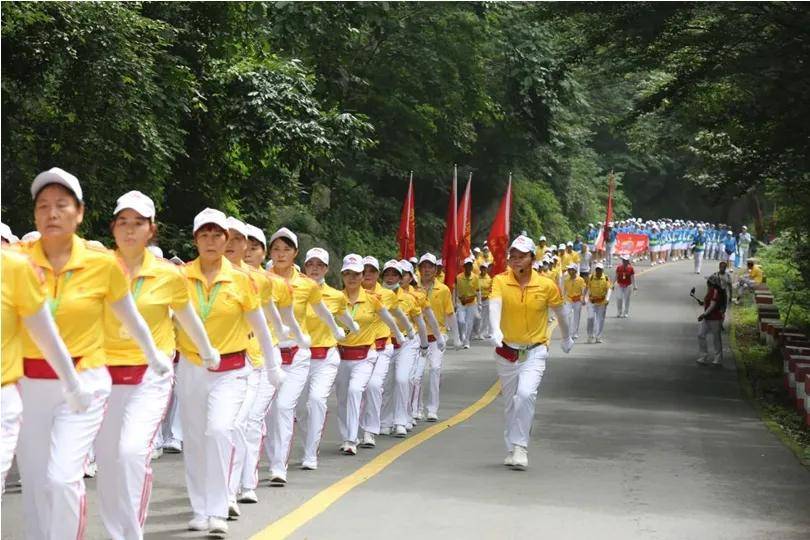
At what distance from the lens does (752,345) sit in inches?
1265

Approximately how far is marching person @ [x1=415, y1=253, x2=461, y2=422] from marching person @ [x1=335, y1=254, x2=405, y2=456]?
3.12 meters

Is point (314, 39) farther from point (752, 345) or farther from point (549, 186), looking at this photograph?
point (549, 186)

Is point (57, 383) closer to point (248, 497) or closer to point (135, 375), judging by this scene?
point (135, 375)

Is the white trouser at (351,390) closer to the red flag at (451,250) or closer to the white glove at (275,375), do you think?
the white glove at (275,375)

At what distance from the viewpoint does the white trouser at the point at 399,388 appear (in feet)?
52.6

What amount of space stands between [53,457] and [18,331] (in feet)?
2.58

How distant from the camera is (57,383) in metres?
6.94

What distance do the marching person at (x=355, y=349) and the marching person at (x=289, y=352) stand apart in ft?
5.17

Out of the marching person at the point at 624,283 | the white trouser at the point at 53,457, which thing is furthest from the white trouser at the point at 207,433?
the marching person at the point at 624,283

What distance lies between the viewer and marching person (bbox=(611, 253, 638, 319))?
3856cm

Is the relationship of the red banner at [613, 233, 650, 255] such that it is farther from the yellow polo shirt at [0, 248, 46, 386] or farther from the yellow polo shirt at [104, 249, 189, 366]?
the yellow polo shirt at [0, 248, 46, 386]

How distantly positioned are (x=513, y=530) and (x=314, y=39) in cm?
2135

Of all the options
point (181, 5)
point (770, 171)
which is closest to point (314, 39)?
point (181, 5)

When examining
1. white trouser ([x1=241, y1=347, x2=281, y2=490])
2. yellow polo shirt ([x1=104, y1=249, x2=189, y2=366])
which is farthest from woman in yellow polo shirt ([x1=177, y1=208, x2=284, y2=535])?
white trouser ([x1=241, y1=347, x2=281, y2=490])
